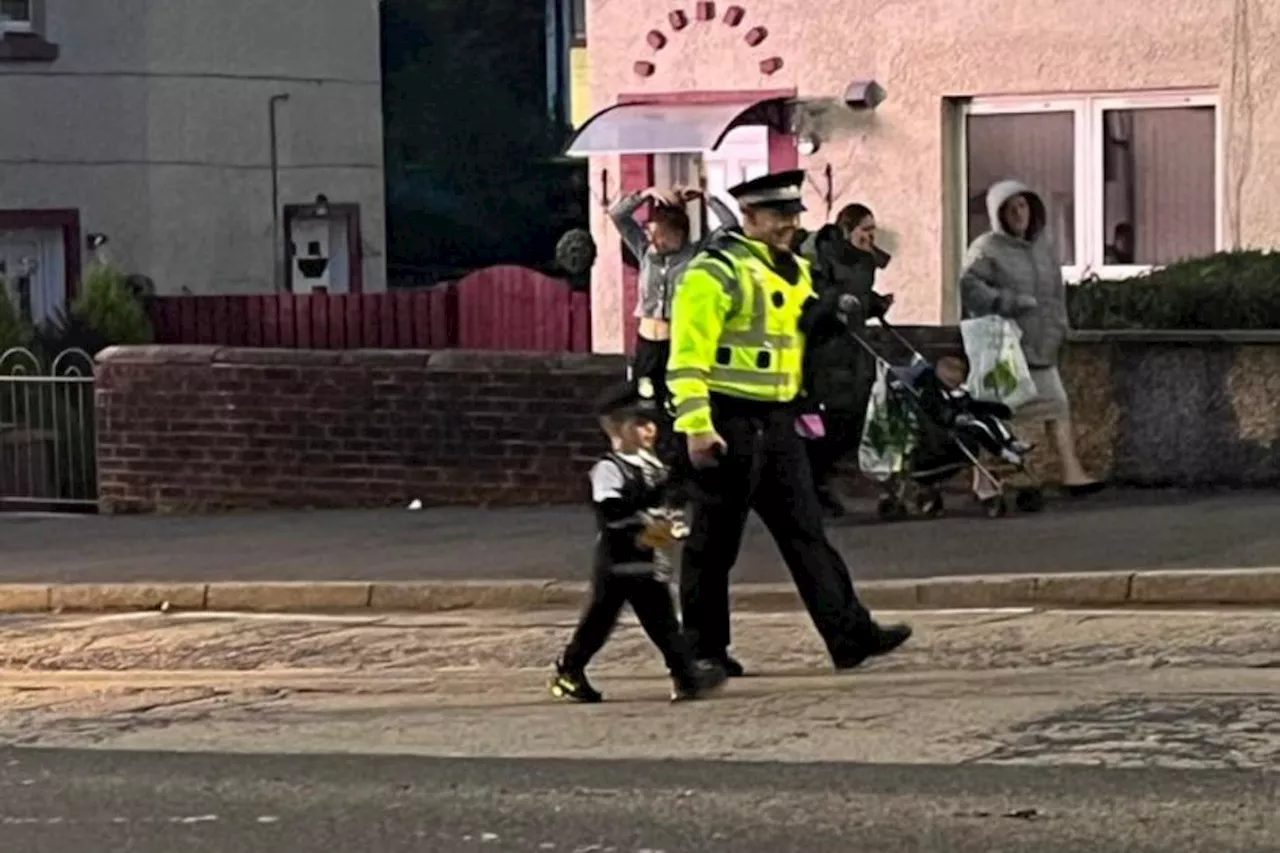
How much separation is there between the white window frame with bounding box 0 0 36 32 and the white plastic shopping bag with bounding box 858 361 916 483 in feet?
53.2

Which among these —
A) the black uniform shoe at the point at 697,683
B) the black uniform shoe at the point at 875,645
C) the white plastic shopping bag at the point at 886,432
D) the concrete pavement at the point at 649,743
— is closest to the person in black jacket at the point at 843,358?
the white plastic shopping bag at the point at 886,432

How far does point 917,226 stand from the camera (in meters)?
19.1

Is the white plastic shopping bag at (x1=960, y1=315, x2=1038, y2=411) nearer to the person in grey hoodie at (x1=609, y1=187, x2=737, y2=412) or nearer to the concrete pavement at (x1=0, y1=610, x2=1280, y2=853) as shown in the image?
the person in grey hoodie at (x1=609, y1=187, x2=737, y2=412)

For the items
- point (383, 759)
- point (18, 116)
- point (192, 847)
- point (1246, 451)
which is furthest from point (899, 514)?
point (18, 116)

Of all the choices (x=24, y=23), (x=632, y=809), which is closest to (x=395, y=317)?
(x=24, y=23)

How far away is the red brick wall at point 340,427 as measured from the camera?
1587 cm

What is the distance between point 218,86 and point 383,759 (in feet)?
68.4

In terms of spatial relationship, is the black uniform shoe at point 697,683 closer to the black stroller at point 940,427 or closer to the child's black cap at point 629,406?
the child's black cap at point 629,406

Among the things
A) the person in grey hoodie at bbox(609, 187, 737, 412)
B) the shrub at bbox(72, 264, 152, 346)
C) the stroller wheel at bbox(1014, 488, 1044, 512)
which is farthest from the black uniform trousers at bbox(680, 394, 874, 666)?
the shrub at bbox(72, 264, 152, 346)

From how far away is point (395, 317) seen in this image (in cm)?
2323

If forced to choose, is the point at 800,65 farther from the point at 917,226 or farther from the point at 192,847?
the point at 192,847

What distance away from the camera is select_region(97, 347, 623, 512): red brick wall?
1587 centimetres

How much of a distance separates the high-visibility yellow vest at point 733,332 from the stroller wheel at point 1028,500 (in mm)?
4276

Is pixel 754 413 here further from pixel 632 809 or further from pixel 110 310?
pixel 110 310
